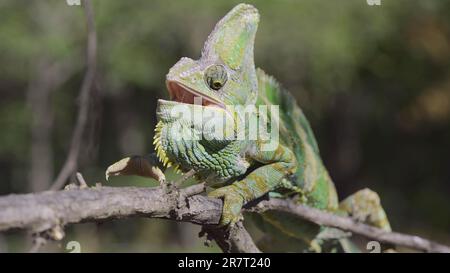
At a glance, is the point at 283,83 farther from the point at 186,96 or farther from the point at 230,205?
the point at 230,205

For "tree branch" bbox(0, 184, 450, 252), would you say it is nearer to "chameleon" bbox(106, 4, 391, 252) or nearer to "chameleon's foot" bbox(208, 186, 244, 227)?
"chameleon's foot" bbox(208, 186, 244, 227)

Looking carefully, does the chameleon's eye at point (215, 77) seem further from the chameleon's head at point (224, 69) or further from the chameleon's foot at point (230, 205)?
the chameleon's foot at point (230, 205)

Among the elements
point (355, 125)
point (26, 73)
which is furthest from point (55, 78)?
point (355, 125)

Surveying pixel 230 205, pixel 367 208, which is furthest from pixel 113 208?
pixel 367 208

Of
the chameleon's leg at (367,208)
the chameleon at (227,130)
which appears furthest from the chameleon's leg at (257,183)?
the chameleon's leg at (367,208)

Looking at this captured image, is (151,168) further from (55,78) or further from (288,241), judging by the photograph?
(55,78)

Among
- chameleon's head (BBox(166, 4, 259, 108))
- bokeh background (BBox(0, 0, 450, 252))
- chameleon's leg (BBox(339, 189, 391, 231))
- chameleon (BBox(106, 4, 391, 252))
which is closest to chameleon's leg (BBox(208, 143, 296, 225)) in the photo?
chameleon (BBox(106, 4, 391, 252))
